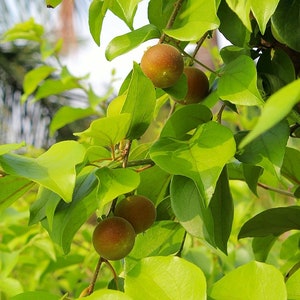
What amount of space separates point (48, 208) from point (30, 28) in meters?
1.35

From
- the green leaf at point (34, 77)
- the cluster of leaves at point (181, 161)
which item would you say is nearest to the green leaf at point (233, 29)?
the cluster of leaves at point (181, 161)

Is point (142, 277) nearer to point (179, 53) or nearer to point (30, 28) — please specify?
point (179, 53)

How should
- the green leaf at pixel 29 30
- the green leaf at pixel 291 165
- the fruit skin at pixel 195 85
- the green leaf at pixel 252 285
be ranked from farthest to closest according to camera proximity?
the green leaf at pixel 29 30 → the green leaf at pixel 291 165 → the fruit skin at pixel 195 85 → the green leaf at pixel 252 285

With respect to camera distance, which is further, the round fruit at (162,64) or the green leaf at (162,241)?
the green leaf at (162,241)

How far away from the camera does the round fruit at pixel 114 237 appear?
563mm

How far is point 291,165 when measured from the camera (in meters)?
0.80

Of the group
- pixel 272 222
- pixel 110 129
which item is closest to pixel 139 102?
pixel 110 129

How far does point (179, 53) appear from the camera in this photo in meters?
0.59

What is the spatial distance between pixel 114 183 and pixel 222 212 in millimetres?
111

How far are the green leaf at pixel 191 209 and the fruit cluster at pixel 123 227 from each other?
48mm

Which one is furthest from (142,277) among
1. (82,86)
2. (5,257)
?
(82,86)

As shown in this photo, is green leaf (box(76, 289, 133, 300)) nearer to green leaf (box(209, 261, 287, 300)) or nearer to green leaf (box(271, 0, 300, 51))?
green leaf (box(209, 261, 287, 300))

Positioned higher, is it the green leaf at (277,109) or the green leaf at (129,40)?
the green leaf at (277,109)

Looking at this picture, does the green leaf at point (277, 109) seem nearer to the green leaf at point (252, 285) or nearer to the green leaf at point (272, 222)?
the green leaf at point (252, 285)
